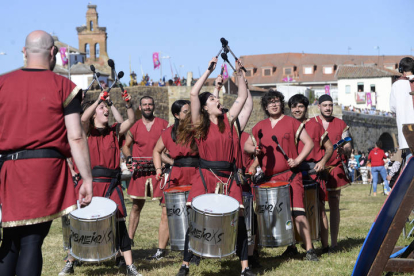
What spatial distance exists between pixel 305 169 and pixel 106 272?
2.60 m

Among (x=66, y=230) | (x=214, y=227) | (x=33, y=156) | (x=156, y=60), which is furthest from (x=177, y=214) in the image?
(x=156, y=60)

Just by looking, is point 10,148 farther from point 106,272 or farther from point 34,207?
point 106,272

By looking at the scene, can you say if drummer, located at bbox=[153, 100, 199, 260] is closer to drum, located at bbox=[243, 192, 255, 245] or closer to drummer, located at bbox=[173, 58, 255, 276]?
drum, located at bbox=[243, 192, 255, 245]

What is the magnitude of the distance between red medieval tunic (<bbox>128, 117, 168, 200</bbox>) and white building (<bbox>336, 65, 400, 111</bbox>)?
266ft

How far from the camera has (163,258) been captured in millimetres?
8414

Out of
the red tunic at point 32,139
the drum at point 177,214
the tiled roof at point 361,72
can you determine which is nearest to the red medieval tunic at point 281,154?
the drum at point 177,214

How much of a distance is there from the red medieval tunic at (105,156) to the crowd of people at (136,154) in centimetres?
1

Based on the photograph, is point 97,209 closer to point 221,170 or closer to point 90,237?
point 90,237

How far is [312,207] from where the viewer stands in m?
7.91

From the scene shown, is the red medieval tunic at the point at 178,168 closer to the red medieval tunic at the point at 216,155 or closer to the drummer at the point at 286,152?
the drummer at the point at 286,152

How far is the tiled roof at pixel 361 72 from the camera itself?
8862cm

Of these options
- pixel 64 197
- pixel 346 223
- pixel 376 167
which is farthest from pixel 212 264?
pixel 376 167

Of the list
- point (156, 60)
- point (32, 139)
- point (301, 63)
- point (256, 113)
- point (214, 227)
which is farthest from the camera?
point (301, 63)

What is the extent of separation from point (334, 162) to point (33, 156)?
502 centimetres
